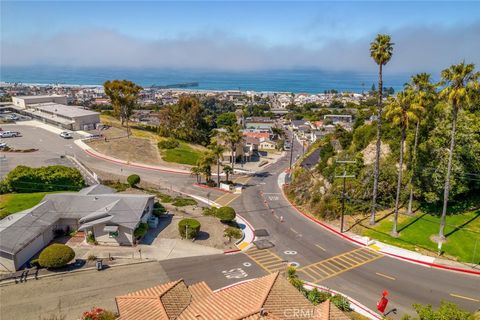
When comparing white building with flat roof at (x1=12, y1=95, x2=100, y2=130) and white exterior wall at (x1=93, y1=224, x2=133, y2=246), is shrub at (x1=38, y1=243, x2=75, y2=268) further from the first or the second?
white building with flat roof at (x1=12, y1=95, x2=100, y2=130)

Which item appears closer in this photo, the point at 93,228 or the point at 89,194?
the point at 93,228

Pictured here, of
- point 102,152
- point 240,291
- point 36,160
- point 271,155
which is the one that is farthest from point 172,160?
point 240,291

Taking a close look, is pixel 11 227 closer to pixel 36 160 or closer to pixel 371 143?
pixel 36 160

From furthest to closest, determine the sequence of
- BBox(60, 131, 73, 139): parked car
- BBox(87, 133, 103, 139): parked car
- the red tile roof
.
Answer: BBox(87, 133, 103, 139): parked car, BBox(60, 131, 73, 139): parked car, the red tile roof

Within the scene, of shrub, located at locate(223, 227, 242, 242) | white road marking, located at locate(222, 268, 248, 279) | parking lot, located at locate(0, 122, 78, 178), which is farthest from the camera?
parking lot, located at locate(0, 122, 78, 178)

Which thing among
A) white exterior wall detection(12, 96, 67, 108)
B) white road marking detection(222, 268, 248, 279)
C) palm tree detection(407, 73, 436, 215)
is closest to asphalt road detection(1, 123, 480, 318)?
white road marking detection(222, 268, 248, 279)

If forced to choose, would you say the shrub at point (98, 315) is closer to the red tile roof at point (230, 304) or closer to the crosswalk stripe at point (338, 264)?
the red tile roof at point (230, 304)
